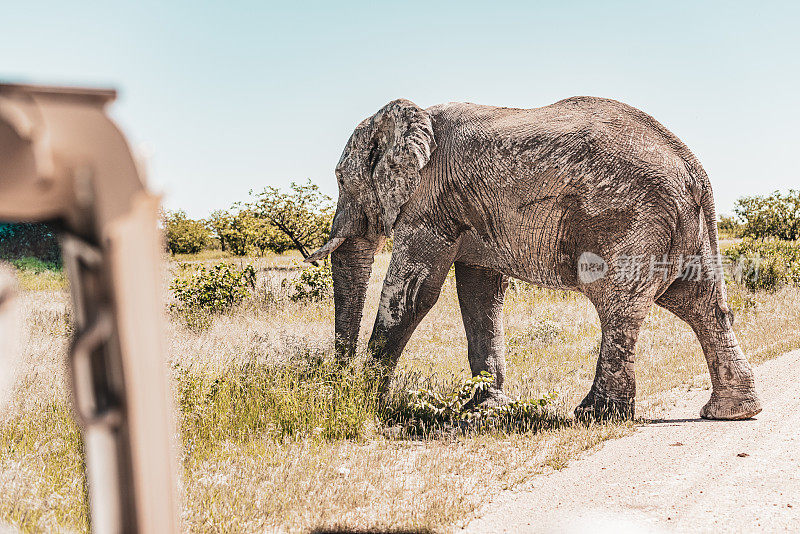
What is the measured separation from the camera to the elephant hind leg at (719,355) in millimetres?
5844

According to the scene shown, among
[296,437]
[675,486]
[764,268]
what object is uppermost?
[764,268]

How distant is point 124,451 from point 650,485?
13.6 feet

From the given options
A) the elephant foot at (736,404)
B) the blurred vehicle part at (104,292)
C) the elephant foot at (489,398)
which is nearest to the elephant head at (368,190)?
the elephant foot at (489,398)

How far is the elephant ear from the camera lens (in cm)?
642

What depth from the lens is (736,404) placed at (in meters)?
5.83

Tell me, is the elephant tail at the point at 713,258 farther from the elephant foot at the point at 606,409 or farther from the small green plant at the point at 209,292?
the small green plant at the point at 209,292

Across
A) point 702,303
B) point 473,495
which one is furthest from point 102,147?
point 702,303

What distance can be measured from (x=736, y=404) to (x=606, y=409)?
4.38 feet

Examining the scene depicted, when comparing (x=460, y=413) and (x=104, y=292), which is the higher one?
(x=104, y=292)

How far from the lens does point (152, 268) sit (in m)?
1.32

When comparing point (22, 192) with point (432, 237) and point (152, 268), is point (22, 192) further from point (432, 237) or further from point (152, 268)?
point (432, 237)

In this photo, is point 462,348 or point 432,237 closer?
point 432,237

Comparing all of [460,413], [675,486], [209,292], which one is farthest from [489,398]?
[209,292]

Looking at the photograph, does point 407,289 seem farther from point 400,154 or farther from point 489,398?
point 489,398
